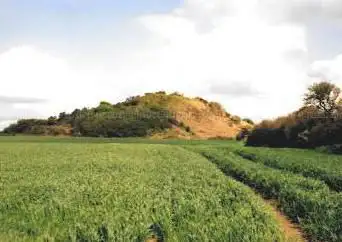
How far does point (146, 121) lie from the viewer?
12656 centimetres

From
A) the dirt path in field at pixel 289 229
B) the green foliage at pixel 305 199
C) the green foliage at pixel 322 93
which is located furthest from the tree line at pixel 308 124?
the dirt path in field at pixel 289 229

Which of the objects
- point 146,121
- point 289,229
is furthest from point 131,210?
point 146,121

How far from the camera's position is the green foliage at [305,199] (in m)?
16.5

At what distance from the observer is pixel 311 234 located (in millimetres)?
16625

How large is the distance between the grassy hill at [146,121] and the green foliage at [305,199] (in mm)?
91345

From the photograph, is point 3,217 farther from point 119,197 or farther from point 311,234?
point 311,234

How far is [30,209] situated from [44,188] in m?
5.07

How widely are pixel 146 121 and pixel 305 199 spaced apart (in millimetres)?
105910

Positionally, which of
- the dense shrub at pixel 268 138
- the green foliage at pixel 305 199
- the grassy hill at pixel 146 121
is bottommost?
the green foliage at pixel 305 199

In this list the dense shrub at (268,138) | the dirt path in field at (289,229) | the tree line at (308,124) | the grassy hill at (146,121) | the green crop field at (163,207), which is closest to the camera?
the green crop field at (163,207)

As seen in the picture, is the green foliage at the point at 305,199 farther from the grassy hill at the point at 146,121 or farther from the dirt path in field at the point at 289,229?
the grassy hill at the point at 146,121

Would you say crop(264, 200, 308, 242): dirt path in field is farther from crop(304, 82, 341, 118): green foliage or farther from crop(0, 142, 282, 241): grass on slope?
crop(304, 82, 341, 118): green foliage

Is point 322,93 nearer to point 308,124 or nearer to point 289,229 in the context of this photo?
point 308,124

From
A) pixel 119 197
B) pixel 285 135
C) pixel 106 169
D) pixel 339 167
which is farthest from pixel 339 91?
pixel 119 197
